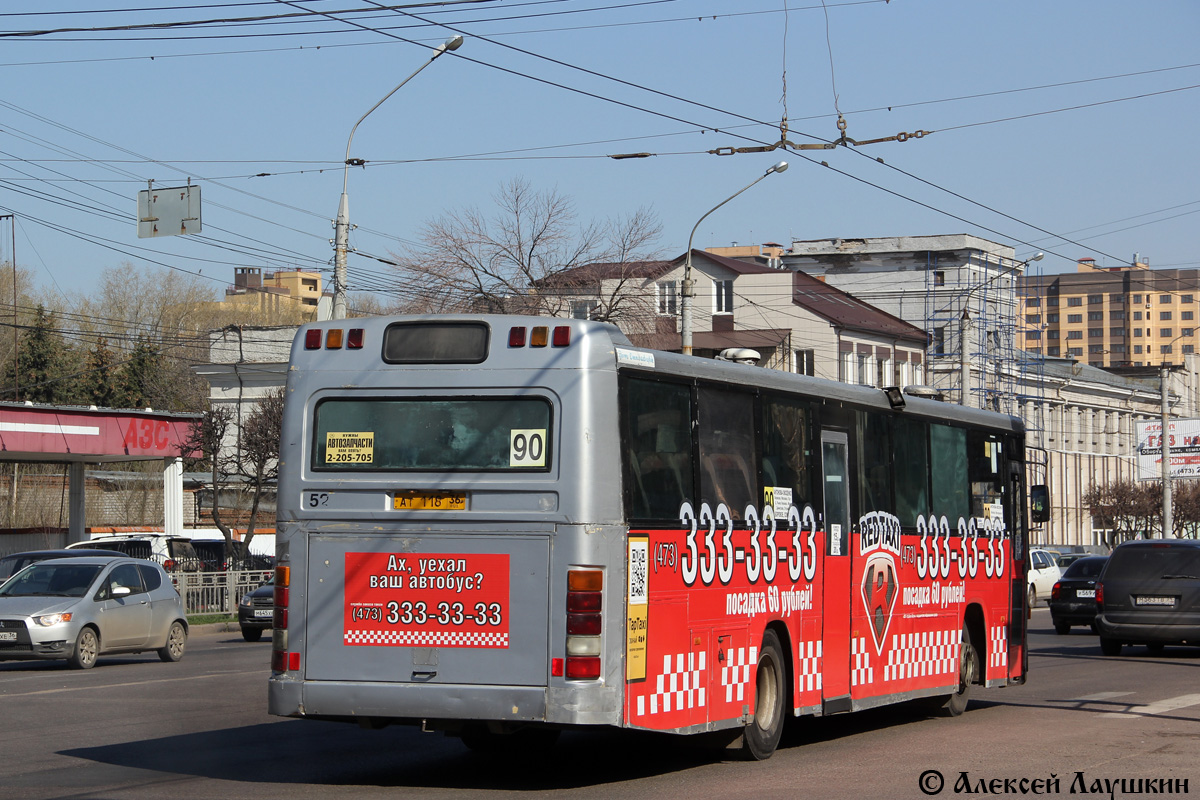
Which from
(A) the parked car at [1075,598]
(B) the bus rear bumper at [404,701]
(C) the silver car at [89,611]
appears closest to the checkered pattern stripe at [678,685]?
(B) the bus rear bumper at [404,701]

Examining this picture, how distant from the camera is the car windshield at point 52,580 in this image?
69.8ft

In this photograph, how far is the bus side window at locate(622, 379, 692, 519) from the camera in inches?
376

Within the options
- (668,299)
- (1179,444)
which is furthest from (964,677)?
(1179,444)

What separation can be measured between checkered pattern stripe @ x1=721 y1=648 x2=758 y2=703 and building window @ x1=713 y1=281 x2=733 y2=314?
54.5 m

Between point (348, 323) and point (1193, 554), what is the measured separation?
55.9ft

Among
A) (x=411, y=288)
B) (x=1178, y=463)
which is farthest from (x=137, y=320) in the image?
(x=1178, y=463)

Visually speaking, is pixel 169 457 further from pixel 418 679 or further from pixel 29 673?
pixel 418 679

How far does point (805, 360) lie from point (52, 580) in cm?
4503

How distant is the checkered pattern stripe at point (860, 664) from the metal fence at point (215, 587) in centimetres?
2220

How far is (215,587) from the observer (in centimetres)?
3431

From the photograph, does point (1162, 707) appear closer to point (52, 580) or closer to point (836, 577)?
point (836, 577)

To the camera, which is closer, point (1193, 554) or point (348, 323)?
point (348, 323)

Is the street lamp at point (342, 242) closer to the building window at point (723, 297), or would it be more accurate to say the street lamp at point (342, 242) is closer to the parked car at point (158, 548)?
the parked car at point (158, 548)

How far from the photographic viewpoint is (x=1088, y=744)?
11969mm
